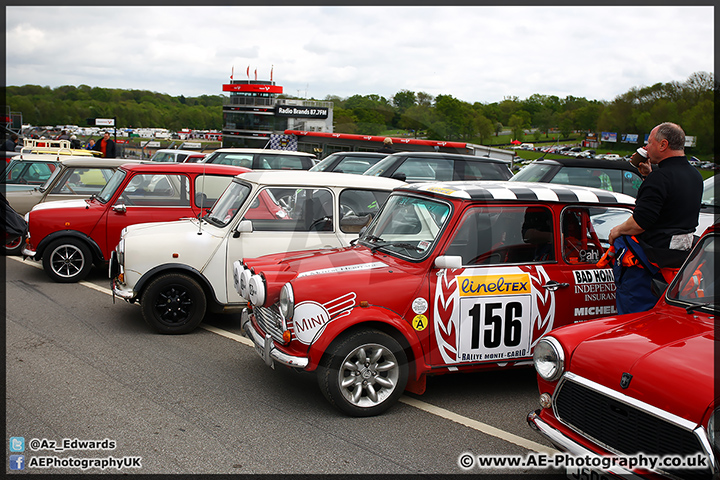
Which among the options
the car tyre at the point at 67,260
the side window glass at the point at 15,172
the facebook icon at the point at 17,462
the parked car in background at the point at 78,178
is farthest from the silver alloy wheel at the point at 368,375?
the side window glass at the point at 15,172

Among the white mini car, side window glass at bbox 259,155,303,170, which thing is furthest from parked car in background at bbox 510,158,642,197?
side window glass at bbox 259,155,303,170

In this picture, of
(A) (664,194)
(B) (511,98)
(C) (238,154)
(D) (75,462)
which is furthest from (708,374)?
(C) (238,154)

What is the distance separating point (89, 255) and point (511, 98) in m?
9.81

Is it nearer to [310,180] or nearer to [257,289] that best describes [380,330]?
[257,289]

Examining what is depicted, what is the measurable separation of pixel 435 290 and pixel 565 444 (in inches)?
65.1

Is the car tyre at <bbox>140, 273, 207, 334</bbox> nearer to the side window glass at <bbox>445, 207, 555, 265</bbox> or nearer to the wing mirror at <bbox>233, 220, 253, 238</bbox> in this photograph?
the wing mirror at <bbox>233, 220, 253, 238</bbox>

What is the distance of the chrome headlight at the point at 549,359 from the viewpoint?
3539 millimetres

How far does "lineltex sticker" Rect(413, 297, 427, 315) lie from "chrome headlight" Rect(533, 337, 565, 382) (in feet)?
3.59

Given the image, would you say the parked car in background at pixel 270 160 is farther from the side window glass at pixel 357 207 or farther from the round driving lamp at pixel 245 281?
the round driving lamp at pixel 245 281

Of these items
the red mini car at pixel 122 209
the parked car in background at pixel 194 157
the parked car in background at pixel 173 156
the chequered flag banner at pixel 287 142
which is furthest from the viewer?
the chequered flag banner at pixel 287 142

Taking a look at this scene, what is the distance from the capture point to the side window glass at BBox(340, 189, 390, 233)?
701 cm

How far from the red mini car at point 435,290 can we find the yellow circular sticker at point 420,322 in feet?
0.04

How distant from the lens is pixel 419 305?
464 centimetres

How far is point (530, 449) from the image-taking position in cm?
413
